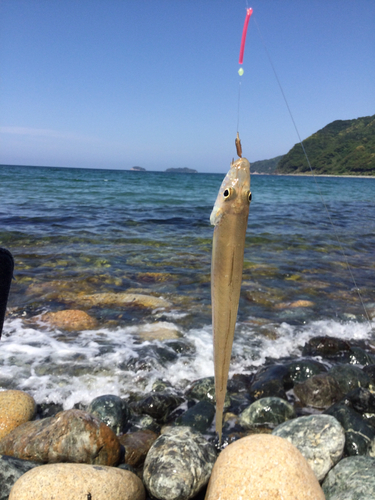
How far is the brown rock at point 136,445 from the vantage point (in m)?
3.61

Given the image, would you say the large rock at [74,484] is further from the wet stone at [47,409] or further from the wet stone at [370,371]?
the wet stone at [370,371]

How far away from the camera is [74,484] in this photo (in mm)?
2693

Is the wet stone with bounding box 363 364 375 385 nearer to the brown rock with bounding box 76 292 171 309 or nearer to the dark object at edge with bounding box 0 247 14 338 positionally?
the brown rock with bounding box 76 292 171 309

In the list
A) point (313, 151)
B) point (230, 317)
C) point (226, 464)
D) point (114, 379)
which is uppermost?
point (313, 151)

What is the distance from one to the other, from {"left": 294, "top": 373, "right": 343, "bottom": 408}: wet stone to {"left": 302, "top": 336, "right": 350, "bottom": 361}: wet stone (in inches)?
44.9

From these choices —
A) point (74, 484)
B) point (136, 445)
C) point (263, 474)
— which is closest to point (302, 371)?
point (136, 445)

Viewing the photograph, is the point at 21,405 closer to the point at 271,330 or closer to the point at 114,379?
the point at 114,379

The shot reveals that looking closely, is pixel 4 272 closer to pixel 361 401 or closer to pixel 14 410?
pixel 14 410

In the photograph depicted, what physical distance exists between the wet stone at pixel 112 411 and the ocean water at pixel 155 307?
55 cm

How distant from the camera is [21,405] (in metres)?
4.08

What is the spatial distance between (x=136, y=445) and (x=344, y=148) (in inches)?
5377

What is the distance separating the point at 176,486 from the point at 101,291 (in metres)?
5.79

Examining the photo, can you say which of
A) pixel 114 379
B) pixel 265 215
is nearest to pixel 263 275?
pixel 114 379

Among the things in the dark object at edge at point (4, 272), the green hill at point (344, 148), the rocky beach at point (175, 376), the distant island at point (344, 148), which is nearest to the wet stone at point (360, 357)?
the rocky beach at point (175, 376)
